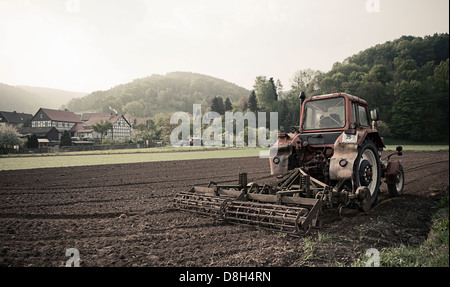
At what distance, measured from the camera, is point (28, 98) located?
8.32 meters

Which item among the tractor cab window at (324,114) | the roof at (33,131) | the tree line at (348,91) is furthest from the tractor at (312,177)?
the roof at (33,131)

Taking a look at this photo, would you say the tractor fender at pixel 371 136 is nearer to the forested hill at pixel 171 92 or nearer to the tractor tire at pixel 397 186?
the tractor tire at pixel 397 186

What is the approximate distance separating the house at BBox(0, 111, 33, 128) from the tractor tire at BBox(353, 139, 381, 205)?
396 inches

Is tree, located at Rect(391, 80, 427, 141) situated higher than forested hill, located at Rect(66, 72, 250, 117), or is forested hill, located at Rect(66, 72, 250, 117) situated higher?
forested hill, located at Rect(66, 72, 250, 117)

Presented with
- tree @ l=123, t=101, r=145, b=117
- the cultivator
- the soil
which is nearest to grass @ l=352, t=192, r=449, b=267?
the soil

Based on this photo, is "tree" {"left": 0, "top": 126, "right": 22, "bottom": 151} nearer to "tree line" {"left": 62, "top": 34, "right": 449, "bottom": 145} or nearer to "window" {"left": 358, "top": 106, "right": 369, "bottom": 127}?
"tree line" {"left": 62, "top": 34, "right": 449, "bottom": 145}

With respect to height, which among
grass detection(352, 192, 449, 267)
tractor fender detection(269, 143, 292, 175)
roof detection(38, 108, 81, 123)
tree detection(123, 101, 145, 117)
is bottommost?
grass detection(352, 192, 449, 267)

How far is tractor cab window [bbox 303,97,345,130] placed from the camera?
19.9 ft

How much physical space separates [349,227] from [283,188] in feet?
4.56

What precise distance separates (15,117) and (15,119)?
178 millimetres

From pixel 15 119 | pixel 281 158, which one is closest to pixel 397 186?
pixel 281 158

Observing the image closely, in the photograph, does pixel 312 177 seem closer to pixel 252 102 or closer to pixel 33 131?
pixel 33 131
